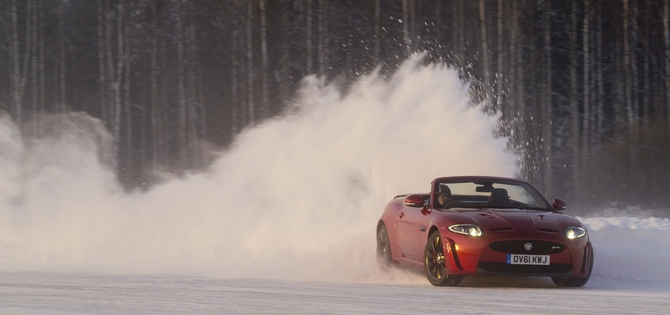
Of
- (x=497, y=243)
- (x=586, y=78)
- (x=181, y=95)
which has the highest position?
(x=181, y=95)

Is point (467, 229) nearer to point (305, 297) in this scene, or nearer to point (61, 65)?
point (305, 297)

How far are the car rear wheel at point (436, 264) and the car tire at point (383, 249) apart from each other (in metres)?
1.50

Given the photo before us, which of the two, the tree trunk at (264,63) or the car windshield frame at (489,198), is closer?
the car windshield frame at (489,198)

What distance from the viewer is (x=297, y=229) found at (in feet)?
46.9

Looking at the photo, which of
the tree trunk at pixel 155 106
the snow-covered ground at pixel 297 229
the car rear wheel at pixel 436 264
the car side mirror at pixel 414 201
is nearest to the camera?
the snow-covered ground at pixel 297 229

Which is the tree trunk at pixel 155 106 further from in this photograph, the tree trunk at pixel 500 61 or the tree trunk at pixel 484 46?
the tree trunk at pixel 500 61

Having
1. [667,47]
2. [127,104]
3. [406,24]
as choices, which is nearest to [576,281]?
[406,24]

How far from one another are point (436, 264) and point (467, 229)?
55 centimetres

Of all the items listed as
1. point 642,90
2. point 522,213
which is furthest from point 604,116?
point 522,213

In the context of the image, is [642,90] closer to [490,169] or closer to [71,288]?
[490,169]

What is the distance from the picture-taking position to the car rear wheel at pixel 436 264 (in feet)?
28.5

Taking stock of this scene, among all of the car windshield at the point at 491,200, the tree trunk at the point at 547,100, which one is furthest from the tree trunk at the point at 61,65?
the car windshield at the point at 491,200

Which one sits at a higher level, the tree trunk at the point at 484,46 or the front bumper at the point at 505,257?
the tree trunk at the point at 484,46

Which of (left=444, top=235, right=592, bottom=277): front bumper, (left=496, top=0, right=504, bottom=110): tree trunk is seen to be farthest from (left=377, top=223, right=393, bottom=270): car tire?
(left=496, top=0, right=504, bottom=110): tree trunk
